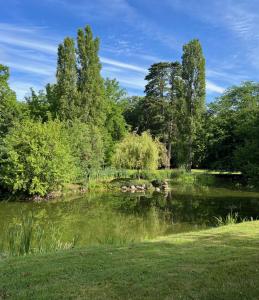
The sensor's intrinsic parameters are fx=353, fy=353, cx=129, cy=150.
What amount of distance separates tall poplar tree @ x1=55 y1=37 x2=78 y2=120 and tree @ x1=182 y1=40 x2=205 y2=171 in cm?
1189

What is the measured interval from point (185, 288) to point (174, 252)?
178cm

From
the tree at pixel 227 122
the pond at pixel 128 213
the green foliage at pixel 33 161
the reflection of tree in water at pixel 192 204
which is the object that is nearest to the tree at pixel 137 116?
the tree at pixel 227 122

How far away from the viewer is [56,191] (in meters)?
21.7

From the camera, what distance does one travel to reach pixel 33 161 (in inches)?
768

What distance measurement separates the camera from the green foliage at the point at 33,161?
1933cm

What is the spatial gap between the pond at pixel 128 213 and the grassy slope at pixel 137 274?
3.91 meters

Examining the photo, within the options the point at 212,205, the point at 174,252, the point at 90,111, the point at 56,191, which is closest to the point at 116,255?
the point at 174,252

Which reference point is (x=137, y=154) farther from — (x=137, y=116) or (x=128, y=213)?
(x=137, y=116)

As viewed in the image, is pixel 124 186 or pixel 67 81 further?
pixel 67 81

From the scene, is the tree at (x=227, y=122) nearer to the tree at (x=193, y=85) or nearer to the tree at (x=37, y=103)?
the tree at (x=193, y=85)

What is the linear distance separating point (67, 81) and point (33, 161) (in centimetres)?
1272

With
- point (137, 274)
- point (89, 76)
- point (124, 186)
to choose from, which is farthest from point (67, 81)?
point (137, 274)

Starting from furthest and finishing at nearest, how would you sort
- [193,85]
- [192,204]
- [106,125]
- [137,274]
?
[106,125] < [193,85] < [192,204] < [137,274]

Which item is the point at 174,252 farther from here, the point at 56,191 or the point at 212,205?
the point at 56,191
